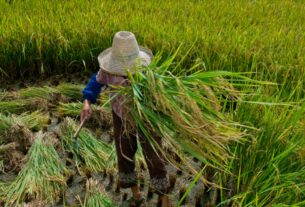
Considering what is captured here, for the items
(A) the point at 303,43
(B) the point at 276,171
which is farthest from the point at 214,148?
(A) the point at 303,43

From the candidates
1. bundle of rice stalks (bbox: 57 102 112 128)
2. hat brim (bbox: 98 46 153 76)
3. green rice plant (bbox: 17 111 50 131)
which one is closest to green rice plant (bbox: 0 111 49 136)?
green rice plant (bbox: 17 111 50 131)

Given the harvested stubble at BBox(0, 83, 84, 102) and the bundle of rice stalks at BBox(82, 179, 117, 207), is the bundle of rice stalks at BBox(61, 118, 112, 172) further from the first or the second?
the harvested stubble at BBox(0, 83, 84, 102)

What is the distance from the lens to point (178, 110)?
1.80 metres

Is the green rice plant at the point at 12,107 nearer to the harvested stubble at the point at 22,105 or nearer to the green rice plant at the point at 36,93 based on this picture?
the harvested stubble at the point at 22,105

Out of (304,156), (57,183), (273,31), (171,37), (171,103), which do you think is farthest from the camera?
(273,31)

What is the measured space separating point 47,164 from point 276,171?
112cm

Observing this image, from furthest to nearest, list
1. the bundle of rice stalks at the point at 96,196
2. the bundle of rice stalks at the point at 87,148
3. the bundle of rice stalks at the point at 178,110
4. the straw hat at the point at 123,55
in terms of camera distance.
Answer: the bundle of rice stalks at the point at 87,148 → the bundle of rice stalks at the point at 96,196 → the straw hat at the point at 123,55 → the bundle of rice stalks at the point at 178,110

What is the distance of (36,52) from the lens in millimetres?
3471

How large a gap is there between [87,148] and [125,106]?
2.85 ft

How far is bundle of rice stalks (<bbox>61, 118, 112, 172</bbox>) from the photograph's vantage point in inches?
103

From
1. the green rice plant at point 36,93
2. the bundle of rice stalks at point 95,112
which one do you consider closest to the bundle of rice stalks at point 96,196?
the bundle of rice stalks at point 95,112

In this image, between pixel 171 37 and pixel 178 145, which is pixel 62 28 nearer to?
pixel 171 37

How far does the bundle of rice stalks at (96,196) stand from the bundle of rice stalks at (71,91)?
99 centimetres

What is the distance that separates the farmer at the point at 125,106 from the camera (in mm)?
1935
